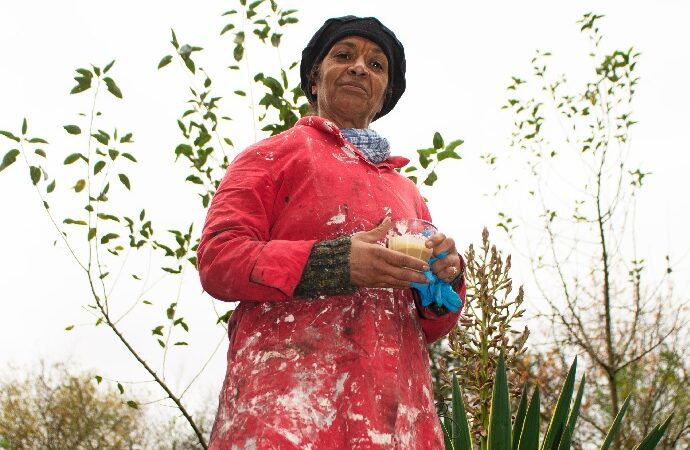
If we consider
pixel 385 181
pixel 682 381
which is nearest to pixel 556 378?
pixel 682 381

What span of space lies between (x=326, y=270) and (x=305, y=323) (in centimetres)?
13

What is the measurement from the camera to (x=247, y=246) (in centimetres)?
150

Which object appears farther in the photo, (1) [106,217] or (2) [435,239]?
(1) [106,217]

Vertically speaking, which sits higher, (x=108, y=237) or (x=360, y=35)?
(x=108, y=237)

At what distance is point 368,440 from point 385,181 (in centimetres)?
66

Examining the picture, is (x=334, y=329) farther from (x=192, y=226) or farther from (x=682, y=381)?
(x=682, y=381)

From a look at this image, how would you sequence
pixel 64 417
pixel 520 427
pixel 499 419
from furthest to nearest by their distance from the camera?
pixel 64 417
pixel 520 427
pixel 499 419

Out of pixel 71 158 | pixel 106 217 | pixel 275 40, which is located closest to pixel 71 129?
pixel 71 158

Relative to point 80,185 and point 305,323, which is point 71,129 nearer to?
point 80,185

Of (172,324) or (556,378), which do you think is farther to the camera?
(556,378)

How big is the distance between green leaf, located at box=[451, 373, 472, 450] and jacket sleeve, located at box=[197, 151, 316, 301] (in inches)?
67.7

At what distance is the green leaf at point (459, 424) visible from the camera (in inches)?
120

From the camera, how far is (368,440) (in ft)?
4.67

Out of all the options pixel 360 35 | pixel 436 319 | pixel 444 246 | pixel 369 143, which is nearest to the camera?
pixel 444 246
